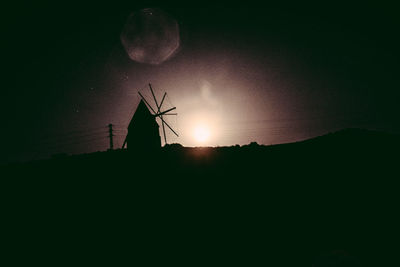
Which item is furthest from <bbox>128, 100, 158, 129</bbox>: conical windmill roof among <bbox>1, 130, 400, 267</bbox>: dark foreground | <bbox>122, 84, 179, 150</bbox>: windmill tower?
<bbox>1, 130, 400, 267</bbox>: dark foreground

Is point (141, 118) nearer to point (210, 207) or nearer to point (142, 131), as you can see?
point (142, 131)

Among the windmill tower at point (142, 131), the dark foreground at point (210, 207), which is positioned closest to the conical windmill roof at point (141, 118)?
the windmill tower at point (142, 131)

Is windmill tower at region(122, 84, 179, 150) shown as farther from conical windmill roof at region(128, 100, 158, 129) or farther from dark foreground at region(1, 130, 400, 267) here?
dark foreground at region(1, 130, 400, 267)

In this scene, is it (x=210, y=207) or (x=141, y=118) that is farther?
(x=141, y=118)

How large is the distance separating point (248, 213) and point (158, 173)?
4.66m

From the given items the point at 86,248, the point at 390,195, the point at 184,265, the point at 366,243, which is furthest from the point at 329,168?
the point at 86,248

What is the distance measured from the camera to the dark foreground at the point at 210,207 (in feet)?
31.0

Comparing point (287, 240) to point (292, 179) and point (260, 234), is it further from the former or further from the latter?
point (292, 179)

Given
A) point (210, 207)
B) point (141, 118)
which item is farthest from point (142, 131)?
point (210, 207)

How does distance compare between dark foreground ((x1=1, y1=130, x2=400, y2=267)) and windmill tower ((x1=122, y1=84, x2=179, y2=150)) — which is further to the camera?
windmill tower ((x1=122, y1=84, x2=179, y2=150))

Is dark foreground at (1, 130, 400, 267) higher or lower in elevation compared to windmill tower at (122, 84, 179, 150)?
lower

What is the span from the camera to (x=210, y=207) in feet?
35.9

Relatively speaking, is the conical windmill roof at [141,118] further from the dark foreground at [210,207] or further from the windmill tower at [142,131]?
the dark foreground at [210,207]

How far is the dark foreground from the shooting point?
9.46 metres
